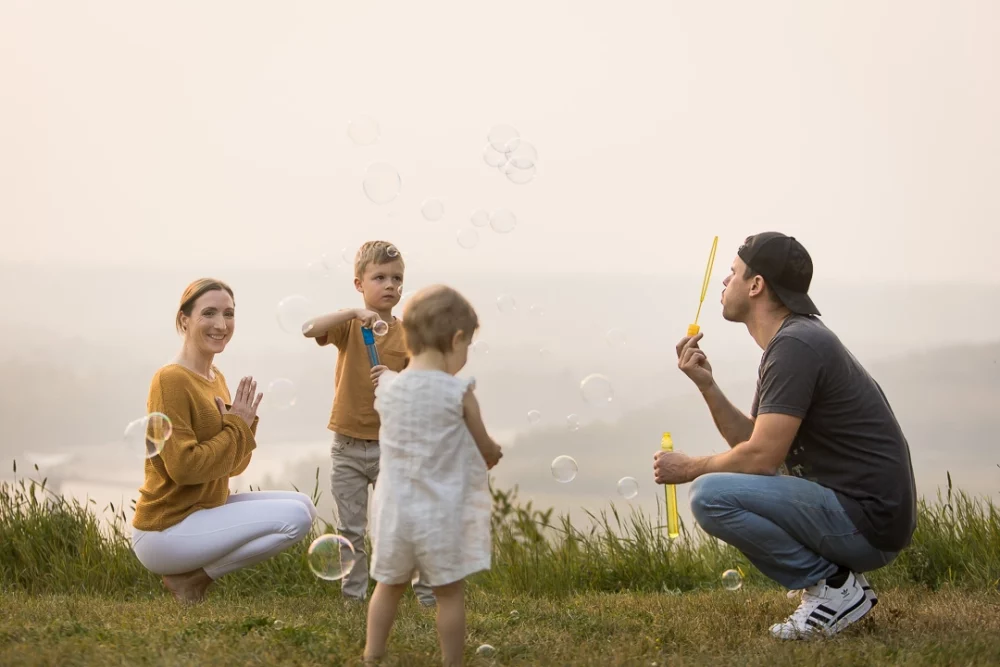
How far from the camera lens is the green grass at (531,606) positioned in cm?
389

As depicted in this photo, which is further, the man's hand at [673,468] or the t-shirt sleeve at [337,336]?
the t-shirt sleeve at [337,336]

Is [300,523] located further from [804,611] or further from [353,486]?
[804,611]

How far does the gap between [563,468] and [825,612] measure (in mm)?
1410

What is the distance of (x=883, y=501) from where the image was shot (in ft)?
13.6

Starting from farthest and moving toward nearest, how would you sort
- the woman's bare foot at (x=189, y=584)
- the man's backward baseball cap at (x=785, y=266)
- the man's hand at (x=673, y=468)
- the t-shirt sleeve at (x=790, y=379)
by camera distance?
the woman's bare foot at (x=189, y=584) < the man's backward baseball cap at (x=785, y=266) < the man's hand at (x=673, y=468) < the t-shirt sleeve at (x=790, y=379)

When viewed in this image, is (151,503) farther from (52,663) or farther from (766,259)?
(766,259)

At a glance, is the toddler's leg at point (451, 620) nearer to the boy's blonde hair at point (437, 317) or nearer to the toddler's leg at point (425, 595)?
the boy's blonde hair at point (437, 317)

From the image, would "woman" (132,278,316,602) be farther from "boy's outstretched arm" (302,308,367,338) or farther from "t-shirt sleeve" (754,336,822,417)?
"t-shirt sleeve" (754,336,822,417)

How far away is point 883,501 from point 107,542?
469 centimetres

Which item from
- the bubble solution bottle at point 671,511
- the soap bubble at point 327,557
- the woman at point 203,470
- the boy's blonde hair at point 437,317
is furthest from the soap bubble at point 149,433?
the bubble solution bottle at point 671,511

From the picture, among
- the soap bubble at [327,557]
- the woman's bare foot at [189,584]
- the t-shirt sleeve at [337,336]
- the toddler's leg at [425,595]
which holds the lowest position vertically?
the toddler's leg at [425,595]

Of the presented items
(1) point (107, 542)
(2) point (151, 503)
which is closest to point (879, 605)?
(2) point (151, 503)

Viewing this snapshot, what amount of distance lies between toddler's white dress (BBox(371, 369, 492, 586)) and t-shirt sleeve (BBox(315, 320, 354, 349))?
5.92 ft

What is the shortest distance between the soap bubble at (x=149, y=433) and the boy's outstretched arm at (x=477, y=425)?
1.88m
